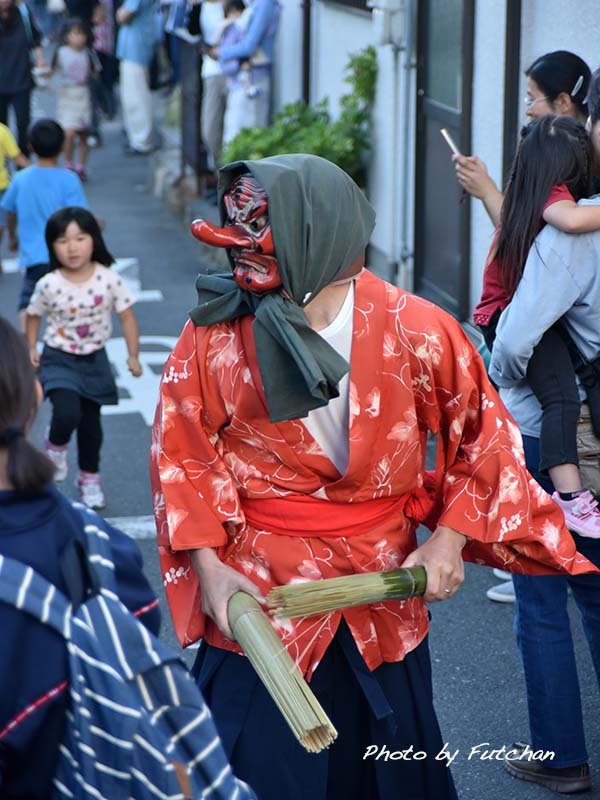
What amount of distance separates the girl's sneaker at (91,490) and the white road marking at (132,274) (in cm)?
341

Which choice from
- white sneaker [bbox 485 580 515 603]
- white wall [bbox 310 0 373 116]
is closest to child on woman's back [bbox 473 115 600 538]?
white sneaker [bbox 485 580 515 603]

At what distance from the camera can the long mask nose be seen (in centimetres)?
266

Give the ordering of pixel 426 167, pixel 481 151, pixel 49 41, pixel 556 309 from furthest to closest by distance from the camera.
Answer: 1. pixel 49 41
2. pixel 426 167
3. pixel 481 151
4. pixel 556 309

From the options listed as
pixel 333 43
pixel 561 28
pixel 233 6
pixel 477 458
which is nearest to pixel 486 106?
pixel 561 28

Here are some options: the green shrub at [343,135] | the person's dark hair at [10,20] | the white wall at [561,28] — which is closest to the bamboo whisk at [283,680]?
the white wall at [561,28]

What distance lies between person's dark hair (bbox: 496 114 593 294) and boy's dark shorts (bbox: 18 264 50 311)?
431 centimetres

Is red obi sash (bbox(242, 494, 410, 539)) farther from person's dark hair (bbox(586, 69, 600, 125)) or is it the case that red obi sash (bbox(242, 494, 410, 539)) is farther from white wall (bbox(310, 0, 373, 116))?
white wall (bbox(310, 0, 373, 116))

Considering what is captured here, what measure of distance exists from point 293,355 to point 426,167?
5.68m

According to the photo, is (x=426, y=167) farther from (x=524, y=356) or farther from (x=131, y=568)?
(x=131, y=568)

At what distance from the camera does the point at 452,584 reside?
280cm

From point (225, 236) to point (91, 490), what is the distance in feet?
11.0

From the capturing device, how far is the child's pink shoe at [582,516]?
3320mm

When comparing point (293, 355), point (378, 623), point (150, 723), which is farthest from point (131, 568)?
point (378, 623)

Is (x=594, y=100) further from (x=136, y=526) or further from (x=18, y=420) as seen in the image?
(x=136, y=526)
